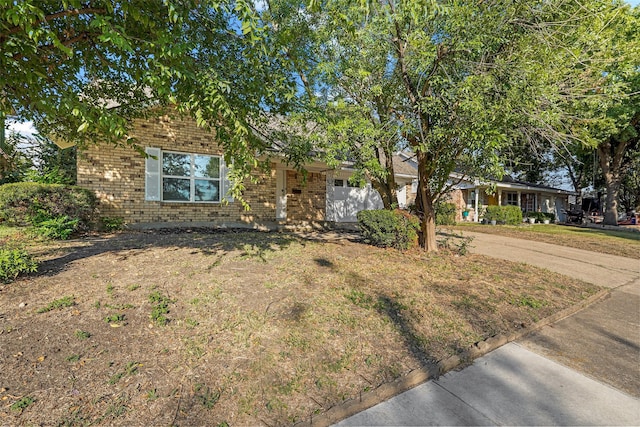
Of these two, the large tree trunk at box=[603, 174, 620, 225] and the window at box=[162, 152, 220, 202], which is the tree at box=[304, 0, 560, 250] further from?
the large tree trunk at box=[603, 174, 620, 225]

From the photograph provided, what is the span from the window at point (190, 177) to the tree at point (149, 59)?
5.01m

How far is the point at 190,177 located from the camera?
10.0 metres

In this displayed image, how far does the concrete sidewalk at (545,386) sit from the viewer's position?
238 centimetres

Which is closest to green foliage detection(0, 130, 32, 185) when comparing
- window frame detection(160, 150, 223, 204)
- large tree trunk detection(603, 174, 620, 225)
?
window frame detection(160, 150, 223, 204)

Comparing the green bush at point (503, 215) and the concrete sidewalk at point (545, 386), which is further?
the green bush at point (503, 215)

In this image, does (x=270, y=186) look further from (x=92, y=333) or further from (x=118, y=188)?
(x=92, y=333)

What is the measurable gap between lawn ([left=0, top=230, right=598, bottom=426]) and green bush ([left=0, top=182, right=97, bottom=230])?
215cm

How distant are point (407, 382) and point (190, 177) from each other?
364 inches

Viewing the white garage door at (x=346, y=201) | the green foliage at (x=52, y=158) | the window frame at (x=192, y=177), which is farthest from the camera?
the white garage door at (x=346, y=201)

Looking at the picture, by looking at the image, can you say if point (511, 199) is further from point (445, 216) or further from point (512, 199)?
point (445, 216)

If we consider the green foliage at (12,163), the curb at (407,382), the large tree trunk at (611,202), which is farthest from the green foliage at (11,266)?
the large tree trunk at (611,202)

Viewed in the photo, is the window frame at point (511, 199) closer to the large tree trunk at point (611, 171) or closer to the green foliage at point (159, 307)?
the large tree trunk at point (611, 171)

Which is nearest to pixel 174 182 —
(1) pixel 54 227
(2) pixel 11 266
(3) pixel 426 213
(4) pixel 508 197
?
(1) pixel 54 227

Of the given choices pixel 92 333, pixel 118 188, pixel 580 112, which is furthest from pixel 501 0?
pixel 118 188
